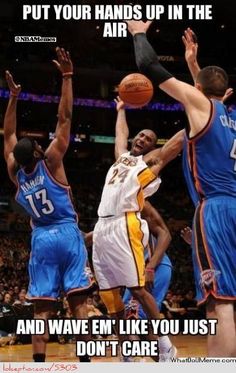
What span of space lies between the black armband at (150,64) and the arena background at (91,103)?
6359 millimetres

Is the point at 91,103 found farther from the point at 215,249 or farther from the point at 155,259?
the point at 215,249

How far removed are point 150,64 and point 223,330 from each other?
1.42m

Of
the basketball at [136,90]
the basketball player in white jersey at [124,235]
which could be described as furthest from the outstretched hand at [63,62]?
the basketball player in white jersey at [124,235]

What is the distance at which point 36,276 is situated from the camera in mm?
4461

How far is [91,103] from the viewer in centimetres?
1772

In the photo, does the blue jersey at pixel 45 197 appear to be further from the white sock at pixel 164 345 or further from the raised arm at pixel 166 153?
the white sock at pixel 164 345

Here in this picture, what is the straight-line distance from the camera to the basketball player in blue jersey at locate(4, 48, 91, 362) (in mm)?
4395

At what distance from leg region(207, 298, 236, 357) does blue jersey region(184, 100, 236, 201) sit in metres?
0.59

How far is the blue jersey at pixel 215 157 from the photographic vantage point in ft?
10.7

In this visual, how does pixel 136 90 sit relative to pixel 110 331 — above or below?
above

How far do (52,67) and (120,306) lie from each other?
11.8m

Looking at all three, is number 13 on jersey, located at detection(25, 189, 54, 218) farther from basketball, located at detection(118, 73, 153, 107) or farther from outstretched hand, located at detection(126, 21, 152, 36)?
outstretched hand, located at detection(126, 21, 152, 36)

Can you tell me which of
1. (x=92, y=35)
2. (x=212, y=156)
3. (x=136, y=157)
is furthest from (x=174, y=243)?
(x=212, y=156)

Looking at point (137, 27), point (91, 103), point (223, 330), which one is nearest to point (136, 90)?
point (137, 27)
